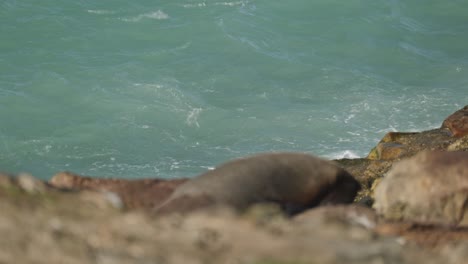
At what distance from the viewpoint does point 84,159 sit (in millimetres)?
27859

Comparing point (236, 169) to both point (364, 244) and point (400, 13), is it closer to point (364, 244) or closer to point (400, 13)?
point (364, 244)

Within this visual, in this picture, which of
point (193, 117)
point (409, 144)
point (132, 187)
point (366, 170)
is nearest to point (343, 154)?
point (193, 117)

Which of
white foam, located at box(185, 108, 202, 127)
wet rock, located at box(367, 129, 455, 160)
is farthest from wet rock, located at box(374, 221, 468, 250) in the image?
white foam, located at box(185, 108, 202, 127)

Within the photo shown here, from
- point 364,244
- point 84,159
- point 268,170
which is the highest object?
point 364,244

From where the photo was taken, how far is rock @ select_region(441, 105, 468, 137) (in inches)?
833

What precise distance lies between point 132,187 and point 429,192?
373 centimetres

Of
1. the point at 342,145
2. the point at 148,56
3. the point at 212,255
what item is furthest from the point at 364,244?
the point at 148,56

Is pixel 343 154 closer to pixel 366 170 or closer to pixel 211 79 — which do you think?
pixel 211 79

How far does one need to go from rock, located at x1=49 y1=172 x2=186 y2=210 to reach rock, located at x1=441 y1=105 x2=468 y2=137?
34.5 ft

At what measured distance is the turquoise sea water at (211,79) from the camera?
28.8 m

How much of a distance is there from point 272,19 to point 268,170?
2908 centimetres

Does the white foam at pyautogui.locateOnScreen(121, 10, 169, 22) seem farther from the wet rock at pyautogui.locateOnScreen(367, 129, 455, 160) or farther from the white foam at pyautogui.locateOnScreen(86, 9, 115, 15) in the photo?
the wet rock at pyautogui.locateOnScreen(367, 129, 455, 160)

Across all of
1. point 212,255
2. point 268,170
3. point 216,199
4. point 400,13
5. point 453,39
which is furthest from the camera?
point 400,13

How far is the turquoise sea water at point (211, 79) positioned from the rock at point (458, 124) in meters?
5.52
